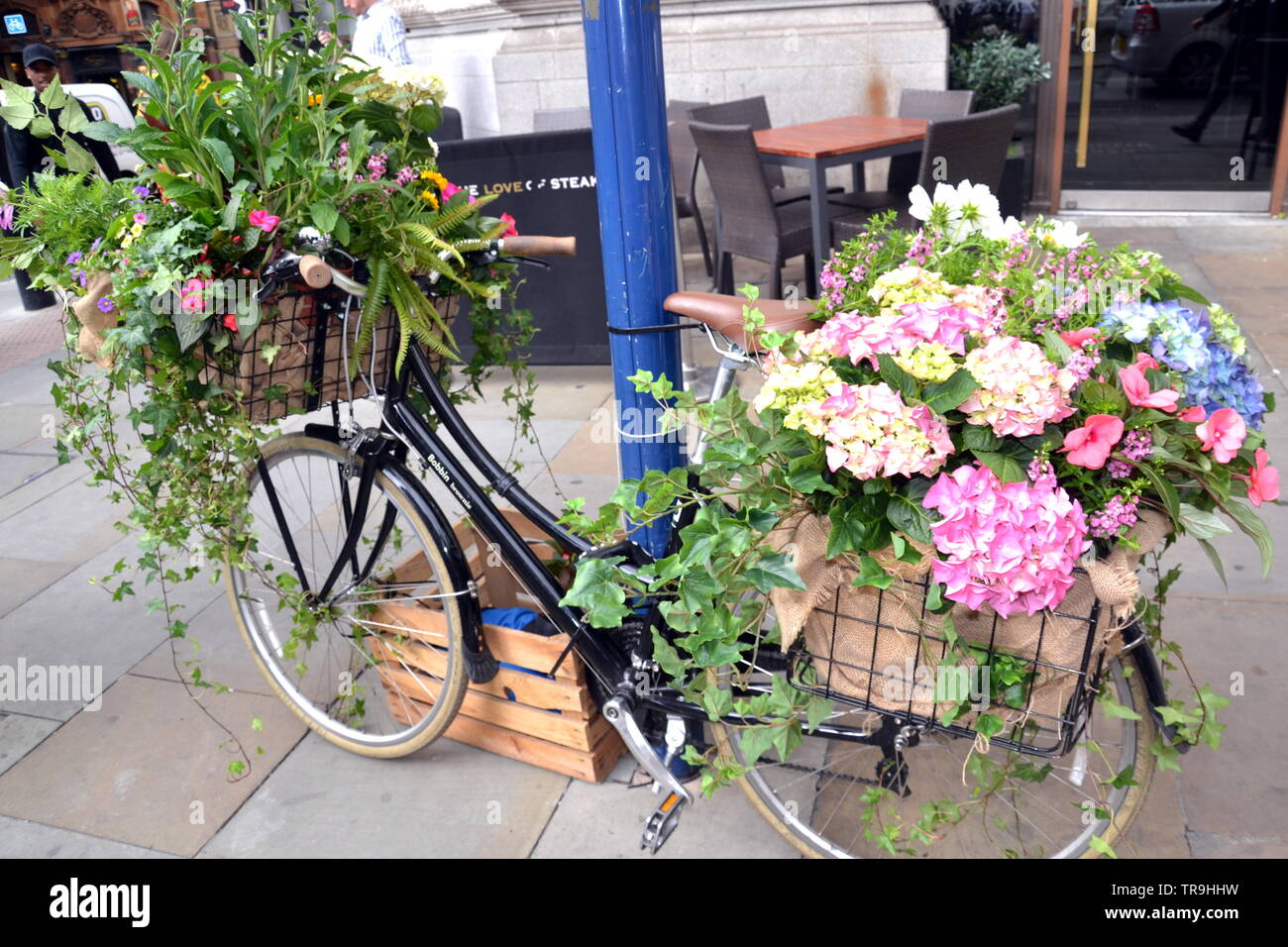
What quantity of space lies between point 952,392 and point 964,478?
0.44 feet

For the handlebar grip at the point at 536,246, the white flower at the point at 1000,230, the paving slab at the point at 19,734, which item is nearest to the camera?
the white flower at the point at 1000,230

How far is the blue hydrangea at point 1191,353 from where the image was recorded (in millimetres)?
1722

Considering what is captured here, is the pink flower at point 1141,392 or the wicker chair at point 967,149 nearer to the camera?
the pink flower at point 1141,392

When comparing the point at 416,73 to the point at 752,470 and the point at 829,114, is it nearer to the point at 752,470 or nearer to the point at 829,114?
the point at 752,470

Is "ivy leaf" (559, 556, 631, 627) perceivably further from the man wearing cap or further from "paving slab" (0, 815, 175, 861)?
the man wearing cap

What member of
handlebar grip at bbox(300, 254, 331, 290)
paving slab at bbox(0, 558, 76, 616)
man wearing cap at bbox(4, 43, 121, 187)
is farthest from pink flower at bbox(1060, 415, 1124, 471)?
man wearing cap at bbox(4, 43, 121, 187)

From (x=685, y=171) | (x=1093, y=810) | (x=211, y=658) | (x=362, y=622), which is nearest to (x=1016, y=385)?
(x=1093, y=810)

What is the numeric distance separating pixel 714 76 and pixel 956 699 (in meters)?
6.72

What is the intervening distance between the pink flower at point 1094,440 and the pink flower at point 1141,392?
48 mm

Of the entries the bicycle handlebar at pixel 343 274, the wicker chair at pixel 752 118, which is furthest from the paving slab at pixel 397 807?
the wicker chair at pixel 752 118

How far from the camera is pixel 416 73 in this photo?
241cm

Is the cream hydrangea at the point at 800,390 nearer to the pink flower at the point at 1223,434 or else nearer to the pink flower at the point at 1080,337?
the pink flower at the point at 1080,337
